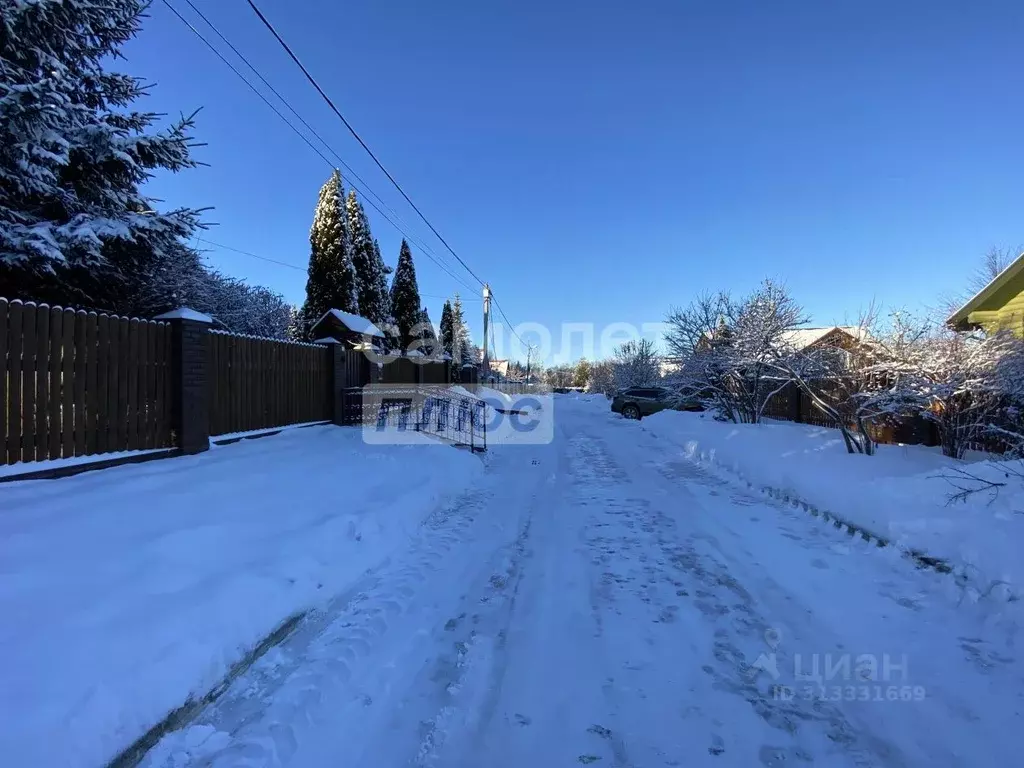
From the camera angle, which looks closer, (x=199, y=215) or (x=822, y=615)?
(x=822, y=615)

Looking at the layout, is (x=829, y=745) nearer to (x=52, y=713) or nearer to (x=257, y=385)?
(x=52, y=713)

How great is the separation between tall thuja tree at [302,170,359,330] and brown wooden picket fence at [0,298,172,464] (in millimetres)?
18036

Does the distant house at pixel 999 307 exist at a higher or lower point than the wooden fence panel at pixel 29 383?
higher

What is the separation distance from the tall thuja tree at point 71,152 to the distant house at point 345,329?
626cm

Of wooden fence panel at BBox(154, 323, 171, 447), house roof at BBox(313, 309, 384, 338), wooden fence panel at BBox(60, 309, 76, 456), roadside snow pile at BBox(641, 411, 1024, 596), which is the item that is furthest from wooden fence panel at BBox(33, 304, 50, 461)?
house roof at BBox(313, 309, 384, 338)

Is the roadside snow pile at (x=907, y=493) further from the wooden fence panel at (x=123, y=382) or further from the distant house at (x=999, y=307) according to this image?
the wooden fence panel at (x=123, y=382)

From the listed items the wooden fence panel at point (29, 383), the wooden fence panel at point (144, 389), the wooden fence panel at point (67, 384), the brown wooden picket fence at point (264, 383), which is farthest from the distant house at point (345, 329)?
the wooden fence panel at point (29, 383)

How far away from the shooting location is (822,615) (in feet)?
13.2

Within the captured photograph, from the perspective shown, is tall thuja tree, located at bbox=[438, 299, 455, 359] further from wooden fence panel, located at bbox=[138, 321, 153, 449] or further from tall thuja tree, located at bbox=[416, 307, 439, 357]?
wooden fence panel, located at bbox=[138, 321, 153, 449]

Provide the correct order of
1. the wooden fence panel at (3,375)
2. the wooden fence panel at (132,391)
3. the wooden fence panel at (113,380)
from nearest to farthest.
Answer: the wooden fence panel at (3,375) < the wooden fence panel at (113,380) < the wooden fence panel at (132,391)

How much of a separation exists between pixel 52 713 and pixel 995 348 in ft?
39.7

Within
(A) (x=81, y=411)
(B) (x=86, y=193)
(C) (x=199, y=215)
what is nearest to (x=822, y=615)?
(A) (x=81, y=411)

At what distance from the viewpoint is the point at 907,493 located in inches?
247

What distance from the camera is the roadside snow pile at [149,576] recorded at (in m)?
2.54
